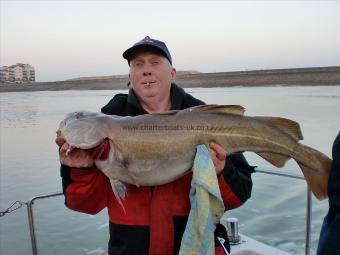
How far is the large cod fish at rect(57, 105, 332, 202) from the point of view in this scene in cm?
263

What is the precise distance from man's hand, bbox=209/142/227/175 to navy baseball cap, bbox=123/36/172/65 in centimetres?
82

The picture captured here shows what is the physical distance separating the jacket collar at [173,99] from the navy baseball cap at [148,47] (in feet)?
0.84

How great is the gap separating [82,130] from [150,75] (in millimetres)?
669

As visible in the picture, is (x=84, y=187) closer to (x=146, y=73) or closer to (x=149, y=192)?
(x=149, y=192)

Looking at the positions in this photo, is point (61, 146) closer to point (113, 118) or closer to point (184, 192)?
point (113, 118)

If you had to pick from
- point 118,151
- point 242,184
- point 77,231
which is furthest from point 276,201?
point 118,151

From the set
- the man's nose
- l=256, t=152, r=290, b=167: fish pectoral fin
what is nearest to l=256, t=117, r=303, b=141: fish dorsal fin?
l=256, t=152, r=290, b=167: fish pectoral fin

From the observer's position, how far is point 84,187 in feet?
8.79

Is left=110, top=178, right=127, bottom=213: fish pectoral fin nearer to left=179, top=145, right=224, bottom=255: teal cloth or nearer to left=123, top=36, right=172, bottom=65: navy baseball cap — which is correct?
left=179, top=145, right=224, bottom=255: teal cloth

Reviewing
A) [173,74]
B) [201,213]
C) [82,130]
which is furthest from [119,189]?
[173,74]

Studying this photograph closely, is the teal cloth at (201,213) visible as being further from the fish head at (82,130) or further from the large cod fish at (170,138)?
the fish head at (82,130)

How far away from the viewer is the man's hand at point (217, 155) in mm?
2635

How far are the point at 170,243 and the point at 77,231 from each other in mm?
4537

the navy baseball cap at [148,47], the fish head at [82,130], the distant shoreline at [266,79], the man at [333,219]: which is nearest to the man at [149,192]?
the navy baseball cap at [148,47]
